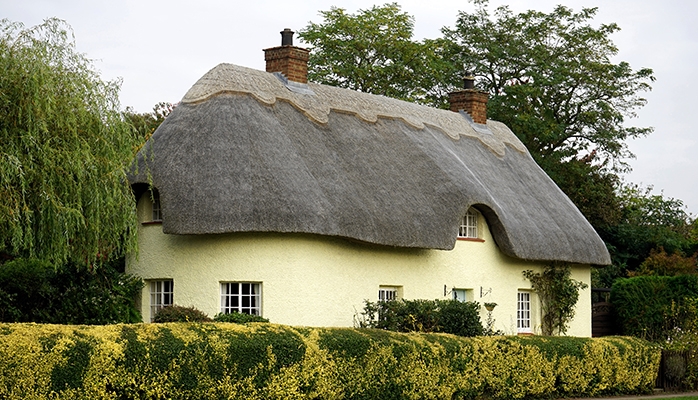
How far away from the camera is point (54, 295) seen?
17656 millimetres

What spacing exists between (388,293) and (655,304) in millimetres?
9281

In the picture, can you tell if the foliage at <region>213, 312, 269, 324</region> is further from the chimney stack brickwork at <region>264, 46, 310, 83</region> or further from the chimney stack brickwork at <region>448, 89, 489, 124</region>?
the chimney stack brickwork at <region>448, 89, 489, 124</region>

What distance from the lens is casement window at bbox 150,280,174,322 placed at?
1939cm

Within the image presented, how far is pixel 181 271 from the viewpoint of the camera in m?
18.9

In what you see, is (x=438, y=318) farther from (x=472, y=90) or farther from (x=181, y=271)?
(x=472, y=90)

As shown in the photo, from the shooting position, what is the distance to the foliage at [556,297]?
81.3 ft

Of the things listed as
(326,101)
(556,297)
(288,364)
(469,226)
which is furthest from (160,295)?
(556,297)

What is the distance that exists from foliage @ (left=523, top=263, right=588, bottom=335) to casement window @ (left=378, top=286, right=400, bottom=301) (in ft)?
17.7

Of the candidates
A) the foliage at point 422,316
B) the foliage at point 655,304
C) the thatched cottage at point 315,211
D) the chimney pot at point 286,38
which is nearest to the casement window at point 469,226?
the thatched cottage at point 315,211

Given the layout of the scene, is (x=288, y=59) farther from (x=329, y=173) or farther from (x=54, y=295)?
(x=54, y=295)

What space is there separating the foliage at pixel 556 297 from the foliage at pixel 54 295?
11.6 metres

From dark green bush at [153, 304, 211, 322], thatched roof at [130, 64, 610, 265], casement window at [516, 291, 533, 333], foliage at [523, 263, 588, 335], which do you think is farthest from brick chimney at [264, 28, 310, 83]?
foliage at [523, 263, 588, 335]

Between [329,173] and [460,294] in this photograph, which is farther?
[460,294]

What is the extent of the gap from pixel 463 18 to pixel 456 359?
23572mm
